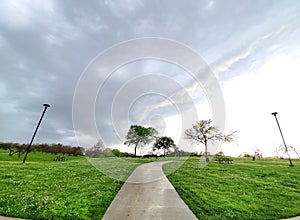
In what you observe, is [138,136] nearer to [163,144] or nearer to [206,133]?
[163,144]

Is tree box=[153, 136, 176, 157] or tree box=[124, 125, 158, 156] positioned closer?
tree box=[124, 125, 158, 156]

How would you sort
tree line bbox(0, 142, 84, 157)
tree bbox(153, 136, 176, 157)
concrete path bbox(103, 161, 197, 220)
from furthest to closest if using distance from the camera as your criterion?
1. tree bbox(153, 136, 176, 157)
2. tree line bbox(0, 142, 84, 157)
3. concrete path bbox(103, 161, 197, 220)

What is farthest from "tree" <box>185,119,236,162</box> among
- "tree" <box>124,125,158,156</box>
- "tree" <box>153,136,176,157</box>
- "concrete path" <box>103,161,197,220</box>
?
"tree" <box>153,136,176,157</box>

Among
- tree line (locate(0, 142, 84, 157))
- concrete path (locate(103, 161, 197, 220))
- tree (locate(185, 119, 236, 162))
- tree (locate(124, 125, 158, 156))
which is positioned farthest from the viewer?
tree (locate(124, 125, 158, 156))

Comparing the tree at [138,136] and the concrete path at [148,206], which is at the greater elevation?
the tree at [138,136]

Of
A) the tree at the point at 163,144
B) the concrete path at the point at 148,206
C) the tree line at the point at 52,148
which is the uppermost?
the tree at the point at 163,144

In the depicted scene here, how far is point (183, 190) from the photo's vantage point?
9.45m

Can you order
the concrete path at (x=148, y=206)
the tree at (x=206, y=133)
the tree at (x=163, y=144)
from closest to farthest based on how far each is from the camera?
1. the concrete path at (x=148, y=206)
2. the tree at (x=206, y=133)
3. the tree at (x=163, y=144)

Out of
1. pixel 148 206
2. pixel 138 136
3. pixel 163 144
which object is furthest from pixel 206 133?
pixel 163 144

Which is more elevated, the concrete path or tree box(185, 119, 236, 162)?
tree box(185, 119, 236, 162)

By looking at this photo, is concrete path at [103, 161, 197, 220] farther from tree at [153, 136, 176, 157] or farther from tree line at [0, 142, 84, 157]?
tree at [153, 136, 176, 157]

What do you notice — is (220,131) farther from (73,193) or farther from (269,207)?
(73,193)

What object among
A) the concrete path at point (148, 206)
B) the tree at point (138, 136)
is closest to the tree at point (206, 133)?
the concrete path at point (148, 206)

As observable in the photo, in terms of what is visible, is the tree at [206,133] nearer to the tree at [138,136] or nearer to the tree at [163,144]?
the tree at [138,136]
